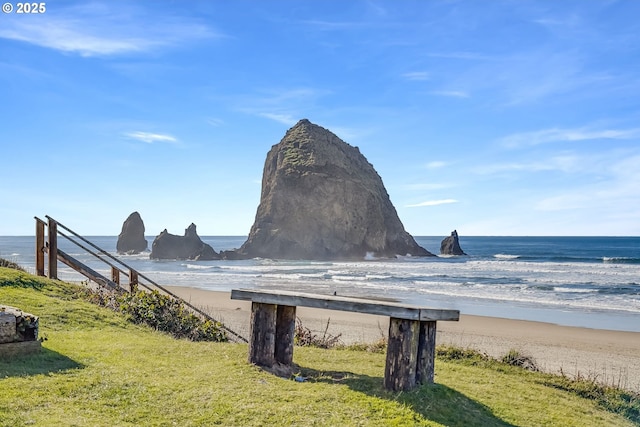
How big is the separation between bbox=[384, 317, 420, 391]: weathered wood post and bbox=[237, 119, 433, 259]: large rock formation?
2963 inches

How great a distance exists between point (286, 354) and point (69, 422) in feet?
10.4

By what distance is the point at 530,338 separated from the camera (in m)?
16.5

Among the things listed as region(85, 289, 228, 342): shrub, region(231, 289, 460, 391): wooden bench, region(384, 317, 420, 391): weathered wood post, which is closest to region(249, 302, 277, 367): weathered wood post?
region(231, 289, 460, 391): wooden bench

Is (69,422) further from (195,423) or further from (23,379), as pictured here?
(23,379)

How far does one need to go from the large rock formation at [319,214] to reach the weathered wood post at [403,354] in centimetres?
7525

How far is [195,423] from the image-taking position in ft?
17.7

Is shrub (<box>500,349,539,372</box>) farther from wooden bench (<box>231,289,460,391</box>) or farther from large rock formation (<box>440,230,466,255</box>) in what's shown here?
large rock formation (<box>440,230,466,255</box>)

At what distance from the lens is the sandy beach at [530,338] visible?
1244 cm

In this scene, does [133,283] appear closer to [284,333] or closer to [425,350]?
[284,333]

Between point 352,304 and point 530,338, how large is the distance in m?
11.9

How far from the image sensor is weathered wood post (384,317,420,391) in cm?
637

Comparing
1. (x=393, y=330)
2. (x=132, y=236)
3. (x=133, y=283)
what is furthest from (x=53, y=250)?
(x=132, y=236)

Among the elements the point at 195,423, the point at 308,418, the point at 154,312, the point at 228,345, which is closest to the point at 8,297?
the point at 154,312

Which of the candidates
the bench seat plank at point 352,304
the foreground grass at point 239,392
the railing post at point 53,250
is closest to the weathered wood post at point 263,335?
the bench seat plank at point 352,304
